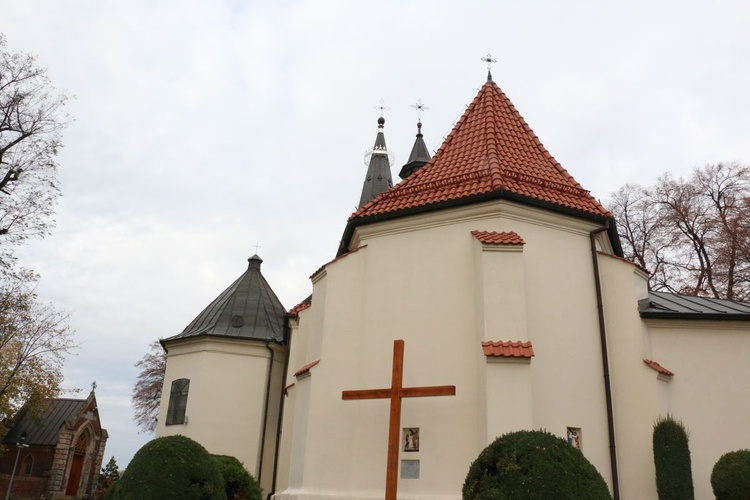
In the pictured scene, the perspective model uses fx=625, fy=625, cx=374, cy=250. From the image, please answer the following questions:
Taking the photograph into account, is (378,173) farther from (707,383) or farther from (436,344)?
(707,383)

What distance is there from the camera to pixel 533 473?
7012 mm

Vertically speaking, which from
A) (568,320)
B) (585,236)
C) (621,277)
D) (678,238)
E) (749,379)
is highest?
(678,238)

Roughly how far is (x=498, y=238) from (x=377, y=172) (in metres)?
18.2

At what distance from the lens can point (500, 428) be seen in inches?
394

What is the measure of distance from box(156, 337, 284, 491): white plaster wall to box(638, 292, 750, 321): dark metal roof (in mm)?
11984

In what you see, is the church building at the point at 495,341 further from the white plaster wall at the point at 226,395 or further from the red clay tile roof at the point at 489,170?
the white plaster wall at the point at 226,395

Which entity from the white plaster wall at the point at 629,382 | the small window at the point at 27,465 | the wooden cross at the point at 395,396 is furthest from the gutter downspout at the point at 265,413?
the small window at the point at 27,465

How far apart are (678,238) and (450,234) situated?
1760cm

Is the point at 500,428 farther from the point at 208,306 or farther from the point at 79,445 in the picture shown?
the point at 79,445

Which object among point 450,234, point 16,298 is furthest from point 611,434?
point 16,298

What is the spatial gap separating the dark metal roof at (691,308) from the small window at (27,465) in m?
30.2

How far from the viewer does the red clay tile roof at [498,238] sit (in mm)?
11328

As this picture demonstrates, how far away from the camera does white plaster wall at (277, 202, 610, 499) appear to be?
11031 millimetres

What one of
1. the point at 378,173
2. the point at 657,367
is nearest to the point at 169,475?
the point at 657,367
